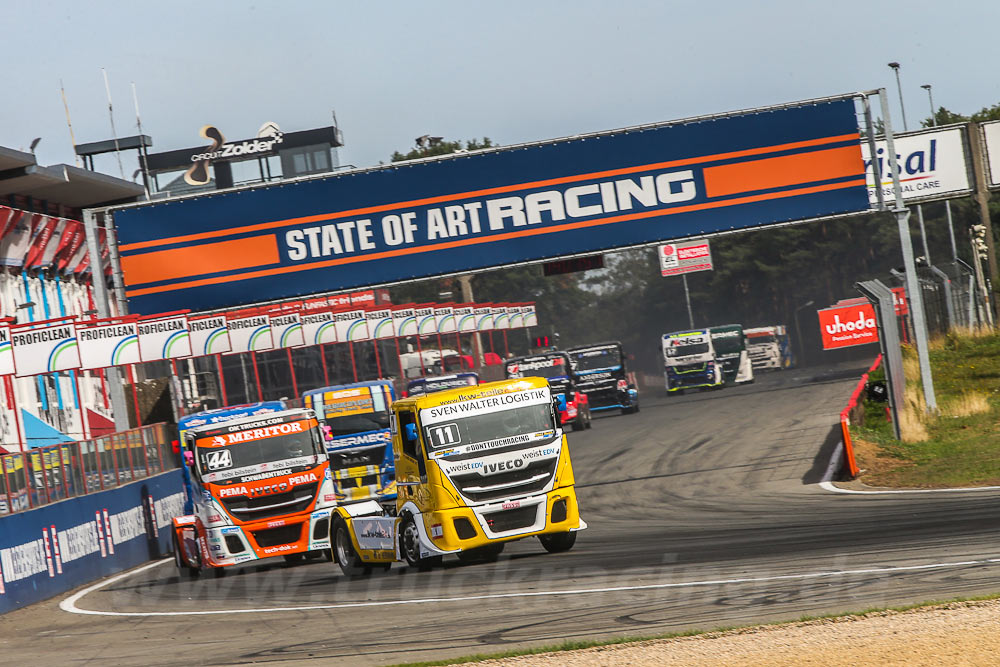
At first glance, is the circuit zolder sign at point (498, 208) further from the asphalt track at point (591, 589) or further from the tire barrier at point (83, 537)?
the asphalt track at point (591, 589)

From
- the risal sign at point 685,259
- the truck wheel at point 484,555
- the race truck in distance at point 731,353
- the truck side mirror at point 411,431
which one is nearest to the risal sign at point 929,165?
the truck wheel at point 484,555

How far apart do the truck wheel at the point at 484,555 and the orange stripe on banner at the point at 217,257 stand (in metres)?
9.46

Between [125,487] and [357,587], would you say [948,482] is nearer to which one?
[357,587]

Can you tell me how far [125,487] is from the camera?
22.9m

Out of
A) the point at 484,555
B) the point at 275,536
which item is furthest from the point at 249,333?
the point at 484,555

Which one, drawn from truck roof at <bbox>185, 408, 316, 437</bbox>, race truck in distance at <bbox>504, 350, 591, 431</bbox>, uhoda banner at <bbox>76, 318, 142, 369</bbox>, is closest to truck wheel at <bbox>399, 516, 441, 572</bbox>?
truck roof at <bbox>185, 408, 316, 437</bbox>

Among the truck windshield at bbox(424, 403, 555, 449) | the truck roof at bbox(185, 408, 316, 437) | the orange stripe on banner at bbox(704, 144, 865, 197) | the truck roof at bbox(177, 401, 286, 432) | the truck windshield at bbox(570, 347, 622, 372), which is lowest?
the truck windshield at bbox(570, 347, 622, 372)

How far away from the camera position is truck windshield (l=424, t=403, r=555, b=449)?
1541cm

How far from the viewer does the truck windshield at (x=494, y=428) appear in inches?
607

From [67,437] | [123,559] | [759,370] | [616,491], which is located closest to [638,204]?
[616,491]

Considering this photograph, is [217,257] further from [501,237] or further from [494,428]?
[494,428]

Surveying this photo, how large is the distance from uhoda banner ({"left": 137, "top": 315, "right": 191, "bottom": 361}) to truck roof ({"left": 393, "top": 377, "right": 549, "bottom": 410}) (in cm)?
1228

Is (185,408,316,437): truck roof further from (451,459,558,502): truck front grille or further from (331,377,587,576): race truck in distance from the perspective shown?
(451,459,558,502): truck front grille

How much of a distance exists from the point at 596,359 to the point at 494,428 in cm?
2862
